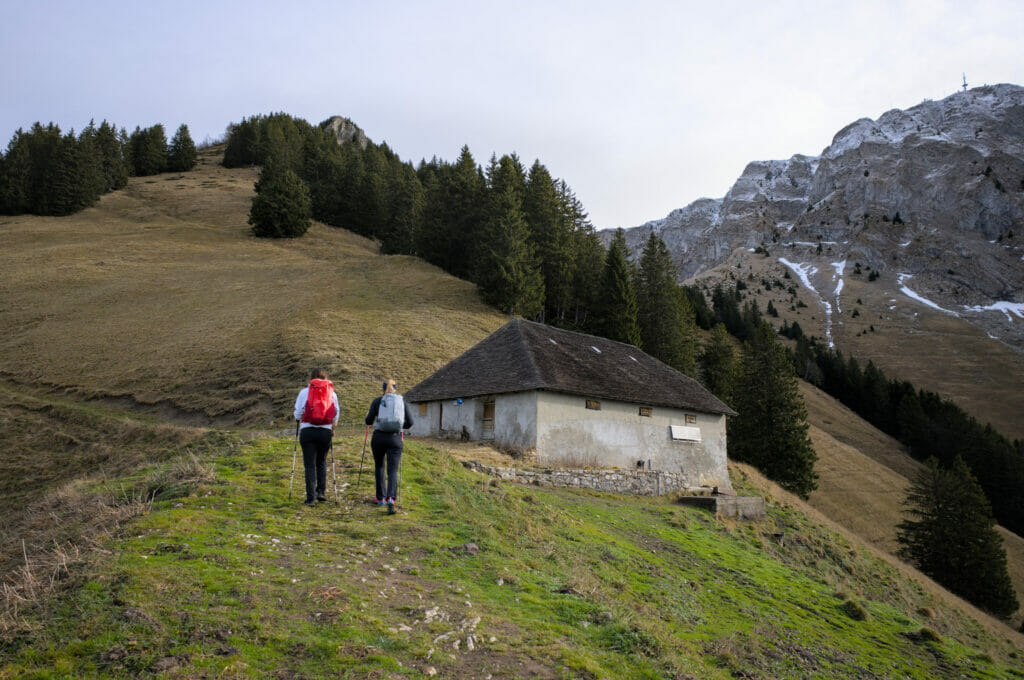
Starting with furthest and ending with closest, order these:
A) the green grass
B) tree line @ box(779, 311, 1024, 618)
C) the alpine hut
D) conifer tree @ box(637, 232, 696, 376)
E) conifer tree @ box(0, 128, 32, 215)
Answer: conifer tree @ box(0, 128, 32, 215) → conifer tree @ box(637, 232, 696, 376) → tree line @ box(779, 311, 1024, 618) → the alpine hut → the green grass

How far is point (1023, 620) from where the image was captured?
108 feet

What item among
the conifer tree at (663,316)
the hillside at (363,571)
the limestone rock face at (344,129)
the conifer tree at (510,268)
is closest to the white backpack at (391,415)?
the hillside at (363,571)

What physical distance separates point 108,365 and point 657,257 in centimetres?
4391

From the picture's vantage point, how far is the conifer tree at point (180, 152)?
337 feet

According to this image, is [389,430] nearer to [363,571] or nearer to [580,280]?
[363,571]

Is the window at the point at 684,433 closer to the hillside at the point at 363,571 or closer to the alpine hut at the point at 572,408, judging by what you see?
the alpine hut at the point at 572,408

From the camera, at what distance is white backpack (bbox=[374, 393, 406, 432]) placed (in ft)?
30.7

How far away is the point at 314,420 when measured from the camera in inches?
358

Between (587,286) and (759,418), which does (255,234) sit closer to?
(587,286)

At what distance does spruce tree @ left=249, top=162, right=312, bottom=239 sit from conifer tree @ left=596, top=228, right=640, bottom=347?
134 feet

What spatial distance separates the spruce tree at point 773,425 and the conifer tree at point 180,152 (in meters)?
104

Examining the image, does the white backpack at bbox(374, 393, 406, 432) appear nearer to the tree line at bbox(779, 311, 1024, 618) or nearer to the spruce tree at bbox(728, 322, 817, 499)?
the spruce tree at bbox(728, 322, 817, 499)

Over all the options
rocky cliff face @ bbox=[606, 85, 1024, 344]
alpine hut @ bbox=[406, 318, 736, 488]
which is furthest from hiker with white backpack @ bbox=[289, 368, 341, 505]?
rocky cliff face @ bbox=[606, 85, 1024, 344]

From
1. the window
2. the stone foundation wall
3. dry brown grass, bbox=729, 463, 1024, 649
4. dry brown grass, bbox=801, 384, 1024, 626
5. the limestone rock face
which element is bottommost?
dry brown grass, bbox=801, 384, 1024, 626
